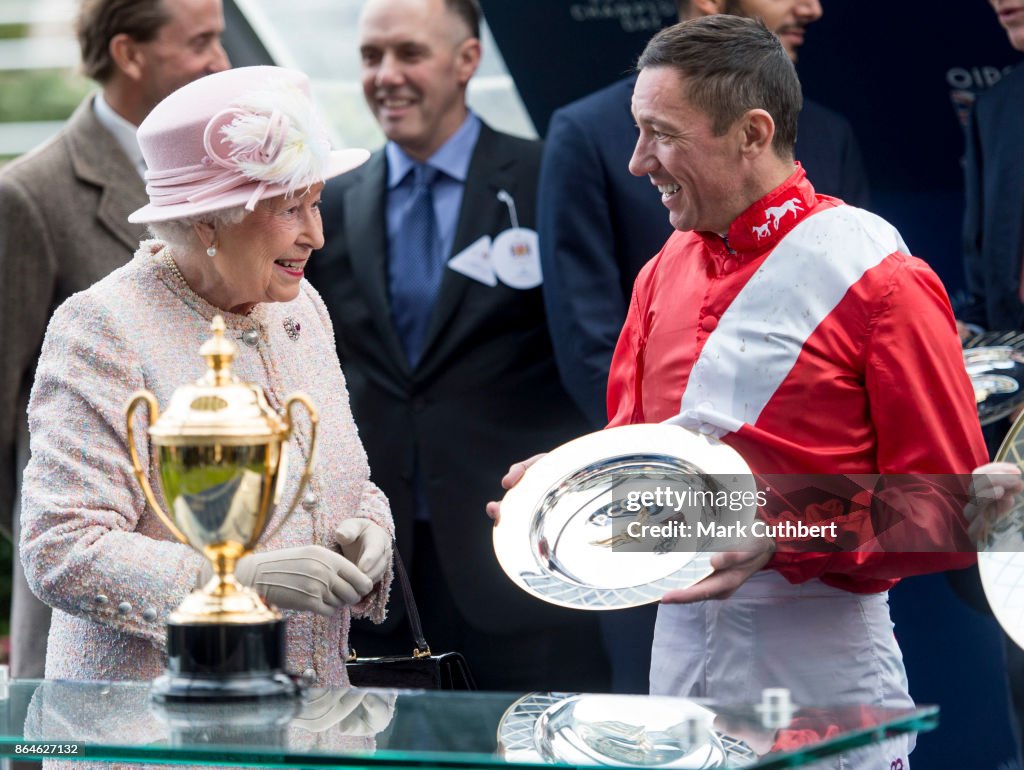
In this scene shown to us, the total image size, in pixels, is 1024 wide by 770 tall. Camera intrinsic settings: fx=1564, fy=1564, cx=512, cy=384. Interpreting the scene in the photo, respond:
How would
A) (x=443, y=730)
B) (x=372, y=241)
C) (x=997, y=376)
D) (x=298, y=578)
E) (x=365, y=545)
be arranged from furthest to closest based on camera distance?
(x=372, y=241) < (x=997, y=376) < (x=365, y=545) < (x=298, y=578) < (x=443, y=730)

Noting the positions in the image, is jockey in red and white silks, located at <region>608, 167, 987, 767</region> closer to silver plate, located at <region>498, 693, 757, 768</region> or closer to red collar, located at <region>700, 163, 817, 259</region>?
red collar, located at <region>700, 163, 817, 259</region>

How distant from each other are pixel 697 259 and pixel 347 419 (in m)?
0.67

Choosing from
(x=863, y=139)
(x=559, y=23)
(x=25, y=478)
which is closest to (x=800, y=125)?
(x=863, y=139)

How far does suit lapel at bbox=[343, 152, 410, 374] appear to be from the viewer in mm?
3891

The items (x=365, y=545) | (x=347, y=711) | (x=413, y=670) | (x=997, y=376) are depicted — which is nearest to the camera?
(x=347, y=711)

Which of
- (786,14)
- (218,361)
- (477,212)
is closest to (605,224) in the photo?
(477,212)

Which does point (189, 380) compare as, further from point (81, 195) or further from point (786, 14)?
point (786, 14)

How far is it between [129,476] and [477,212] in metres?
1.80

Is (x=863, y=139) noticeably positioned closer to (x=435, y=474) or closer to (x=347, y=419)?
(x=435, y=474)

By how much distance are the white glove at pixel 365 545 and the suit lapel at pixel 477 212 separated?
4.29 ft

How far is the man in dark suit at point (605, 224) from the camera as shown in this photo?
3.62 meters

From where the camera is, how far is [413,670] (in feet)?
8.70

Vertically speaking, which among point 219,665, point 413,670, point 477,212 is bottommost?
point 413,670

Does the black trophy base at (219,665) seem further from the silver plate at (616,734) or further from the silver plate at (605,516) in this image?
the silver plate at (605,516)
